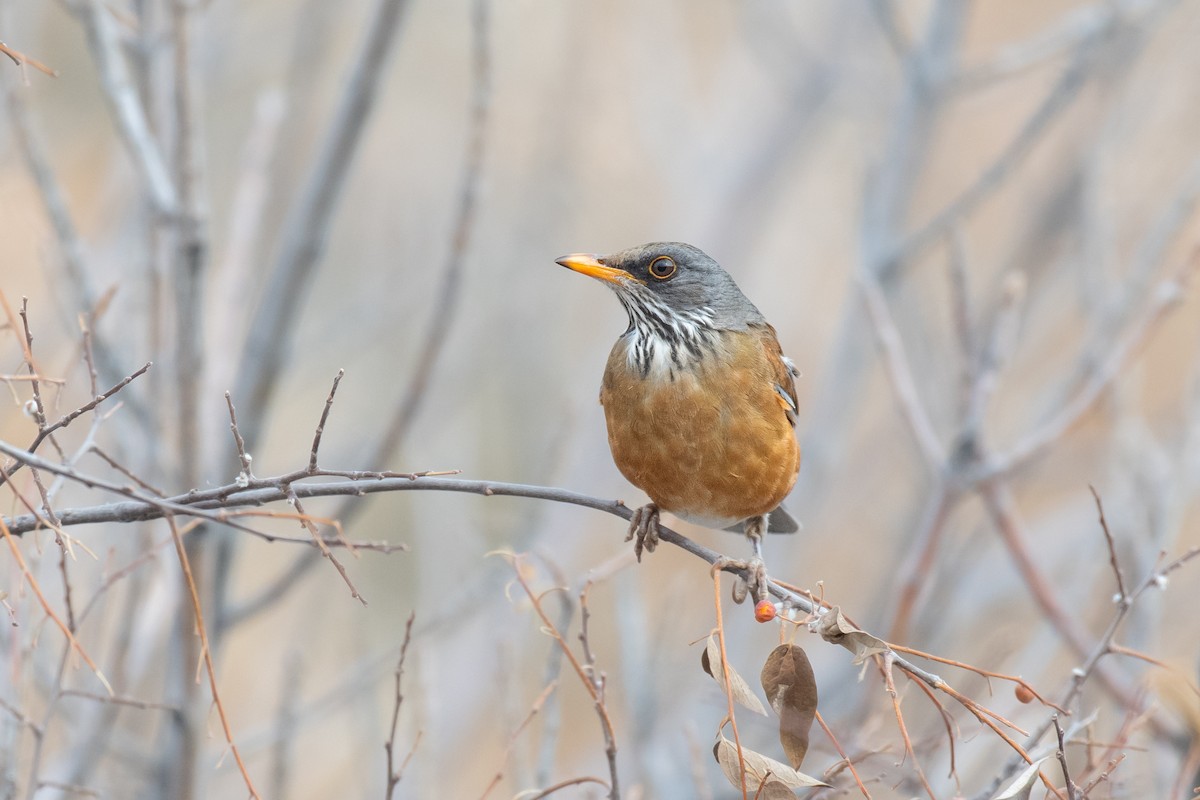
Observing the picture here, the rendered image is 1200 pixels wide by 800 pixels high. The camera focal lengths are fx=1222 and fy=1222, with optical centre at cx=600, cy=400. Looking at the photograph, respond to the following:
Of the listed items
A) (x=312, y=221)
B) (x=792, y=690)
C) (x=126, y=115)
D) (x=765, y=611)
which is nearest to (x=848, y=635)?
(x=792, y=690)

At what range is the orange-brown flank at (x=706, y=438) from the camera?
4.12 metres

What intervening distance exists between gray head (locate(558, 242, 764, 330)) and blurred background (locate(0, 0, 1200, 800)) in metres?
0.58

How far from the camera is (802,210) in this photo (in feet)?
31.5

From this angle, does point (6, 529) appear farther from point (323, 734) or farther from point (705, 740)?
point (323, 734)

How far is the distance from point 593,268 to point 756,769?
243cm

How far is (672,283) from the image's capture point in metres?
4.86

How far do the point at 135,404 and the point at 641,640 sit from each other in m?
2.42

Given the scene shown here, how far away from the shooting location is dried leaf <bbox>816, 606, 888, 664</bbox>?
2447mm

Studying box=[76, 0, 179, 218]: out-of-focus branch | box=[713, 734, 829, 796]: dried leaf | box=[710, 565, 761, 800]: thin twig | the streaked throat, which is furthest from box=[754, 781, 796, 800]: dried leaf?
box=[76, 0, 179, 218]: out-of-focus branch

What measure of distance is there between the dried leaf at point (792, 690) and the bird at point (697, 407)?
54.0 inches

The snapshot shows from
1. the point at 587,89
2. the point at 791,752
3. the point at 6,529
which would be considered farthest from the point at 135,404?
the point at 587,89

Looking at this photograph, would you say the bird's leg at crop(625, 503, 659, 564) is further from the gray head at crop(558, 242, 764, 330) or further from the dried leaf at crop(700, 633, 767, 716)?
the dried leaf at crop(700, 633, 767, 716)

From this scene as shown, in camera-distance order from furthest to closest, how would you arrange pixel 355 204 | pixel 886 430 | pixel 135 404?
pixel 355 204
pixel 886 430
pixel 135 404

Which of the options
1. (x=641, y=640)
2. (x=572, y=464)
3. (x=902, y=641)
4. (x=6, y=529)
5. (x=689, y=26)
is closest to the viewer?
(x=6, y=529)
